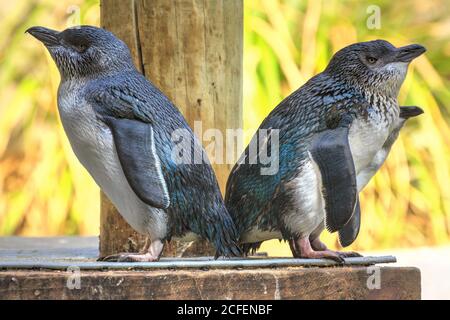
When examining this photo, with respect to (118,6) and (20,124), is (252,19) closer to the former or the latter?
(20,124)

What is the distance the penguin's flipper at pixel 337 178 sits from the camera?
10.1ft

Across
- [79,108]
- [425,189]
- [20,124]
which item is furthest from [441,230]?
[79,108]

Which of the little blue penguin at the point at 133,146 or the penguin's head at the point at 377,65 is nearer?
the little blue penguin at the point at 133,146

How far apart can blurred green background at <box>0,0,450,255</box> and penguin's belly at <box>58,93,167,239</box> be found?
3.19 metres

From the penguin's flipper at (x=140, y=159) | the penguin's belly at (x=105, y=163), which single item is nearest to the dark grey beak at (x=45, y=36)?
the penguin's belly at (x=105, y=163)

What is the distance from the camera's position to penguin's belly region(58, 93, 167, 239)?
3043 mm

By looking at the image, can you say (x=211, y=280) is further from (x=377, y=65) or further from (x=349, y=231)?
(x=377, y=65)

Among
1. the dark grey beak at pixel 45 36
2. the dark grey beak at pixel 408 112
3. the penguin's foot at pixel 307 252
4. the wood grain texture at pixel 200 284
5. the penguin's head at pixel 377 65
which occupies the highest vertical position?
the dark grey beak at pixel 45 36

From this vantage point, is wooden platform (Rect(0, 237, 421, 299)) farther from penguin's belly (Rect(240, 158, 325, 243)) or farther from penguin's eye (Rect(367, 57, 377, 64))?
penguin's eye (Rect(367, 57, 377, 64))

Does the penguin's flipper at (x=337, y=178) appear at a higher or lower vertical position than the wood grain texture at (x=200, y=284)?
higher

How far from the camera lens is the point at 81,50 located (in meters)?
3.19

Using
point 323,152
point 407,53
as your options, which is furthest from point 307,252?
point 407,53

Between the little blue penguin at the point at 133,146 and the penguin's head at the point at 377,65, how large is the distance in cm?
55

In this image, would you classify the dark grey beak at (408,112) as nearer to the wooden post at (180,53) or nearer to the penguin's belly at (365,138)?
the penguin's belly at (365,138)
